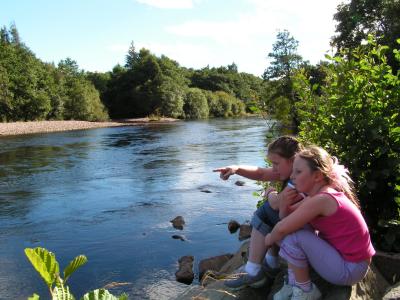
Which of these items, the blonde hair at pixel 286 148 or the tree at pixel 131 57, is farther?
the tree at pixel 131 57

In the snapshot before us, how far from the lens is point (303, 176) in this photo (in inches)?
117

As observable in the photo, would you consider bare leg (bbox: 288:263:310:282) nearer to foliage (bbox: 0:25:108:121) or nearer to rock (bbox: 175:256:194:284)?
rock (bbox: 175:256:194:284)

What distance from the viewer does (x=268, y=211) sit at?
3.33m

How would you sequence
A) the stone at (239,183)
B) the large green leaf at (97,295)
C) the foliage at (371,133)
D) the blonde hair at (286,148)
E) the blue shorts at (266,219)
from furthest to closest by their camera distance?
the stone at (239,183) → the foliage at (371,133) → the blonde hair at (286,148) → the blue shorts at (266,219) → the large green leaf at (97,295)

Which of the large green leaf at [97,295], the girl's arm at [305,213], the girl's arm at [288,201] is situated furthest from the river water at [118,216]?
the large green leaf at [97,295]

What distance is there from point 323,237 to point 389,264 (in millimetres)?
1224

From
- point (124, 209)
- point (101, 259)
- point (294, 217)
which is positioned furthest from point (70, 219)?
point (294, 217)

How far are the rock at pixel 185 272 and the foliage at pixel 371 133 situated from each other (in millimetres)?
3146

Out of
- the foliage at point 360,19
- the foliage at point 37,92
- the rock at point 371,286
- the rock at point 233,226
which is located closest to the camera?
the rock at point 371,286

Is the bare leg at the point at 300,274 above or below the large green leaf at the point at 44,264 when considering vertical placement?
below

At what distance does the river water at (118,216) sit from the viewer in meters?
6.77

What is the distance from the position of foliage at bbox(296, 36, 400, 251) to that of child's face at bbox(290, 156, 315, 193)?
1.38 m

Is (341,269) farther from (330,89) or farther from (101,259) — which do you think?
(101,259)

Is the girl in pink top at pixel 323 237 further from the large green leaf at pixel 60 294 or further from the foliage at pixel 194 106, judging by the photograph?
the foliage at pixel 194 106
